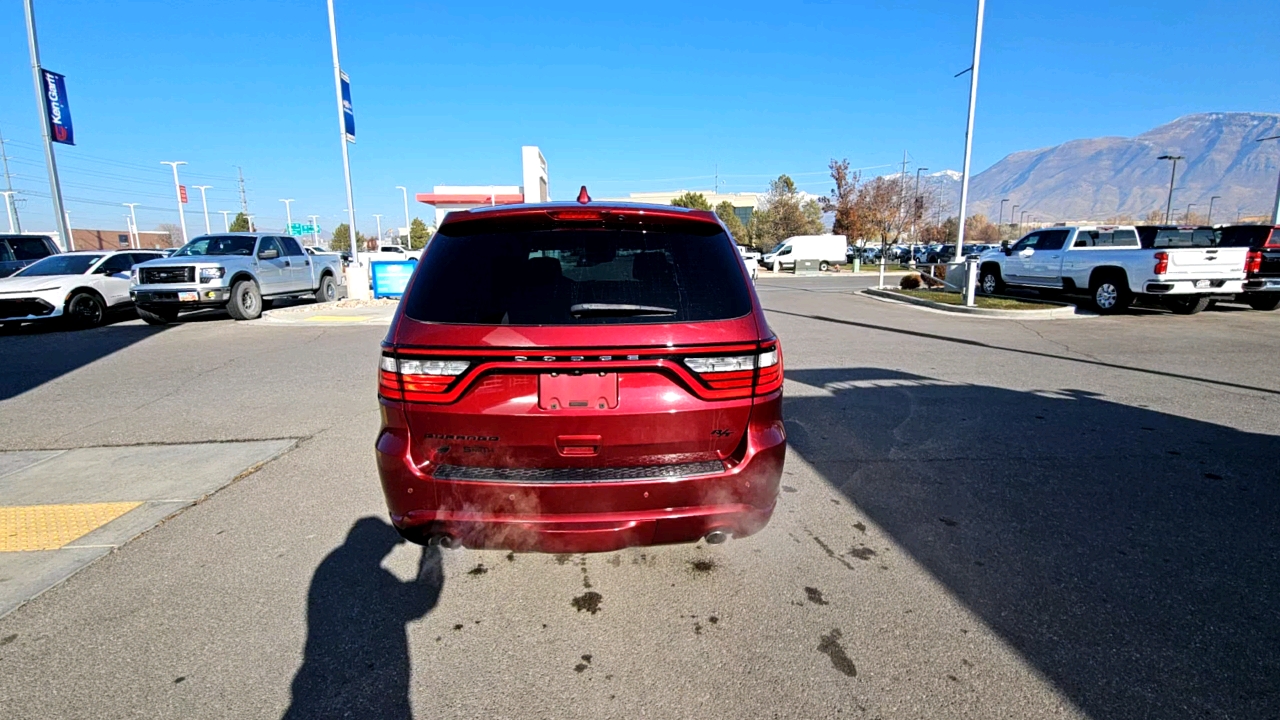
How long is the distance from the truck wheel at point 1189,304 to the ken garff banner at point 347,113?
22267 millimetres

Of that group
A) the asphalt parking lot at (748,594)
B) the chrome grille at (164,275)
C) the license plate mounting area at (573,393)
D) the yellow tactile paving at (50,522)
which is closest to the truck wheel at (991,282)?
the asphalt parking lot at (748,594)

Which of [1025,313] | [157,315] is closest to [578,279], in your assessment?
[1025,313]

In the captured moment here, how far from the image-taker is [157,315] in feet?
42.0

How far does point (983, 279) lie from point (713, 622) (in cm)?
1968

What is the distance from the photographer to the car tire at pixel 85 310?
38.7 feet

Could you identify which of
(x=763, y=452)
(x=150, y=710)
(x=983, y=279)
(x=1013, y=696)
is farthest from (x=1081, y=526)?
(x=983, y=279)

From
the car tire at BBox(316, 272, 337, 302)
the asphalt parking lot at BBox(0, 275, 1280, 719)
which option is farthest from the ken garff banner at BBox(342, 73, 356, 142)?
the asphalt parking lot at BBox(0, 275, 1280, 719)

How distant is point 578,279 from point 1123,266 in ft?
Answer: 50.8

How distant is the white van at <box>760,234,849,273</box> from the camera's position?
3884 centimetres

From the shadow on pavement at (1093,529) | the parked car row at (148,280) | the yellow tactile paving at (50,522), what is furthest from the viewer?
the parked car row at (148,280)

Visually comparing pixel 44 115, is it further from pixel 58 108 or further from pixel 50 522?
pixel 50 522

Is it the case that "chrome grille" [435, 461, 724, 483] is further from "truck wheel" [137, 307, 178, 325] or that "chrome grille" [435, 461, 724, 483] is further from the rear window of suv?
"truck wheel" [137, 307, 178, 325]

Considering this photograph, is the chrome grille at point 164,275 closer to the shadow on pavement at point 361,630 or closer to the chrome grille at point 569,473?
the shadow on pavement at point 361,630

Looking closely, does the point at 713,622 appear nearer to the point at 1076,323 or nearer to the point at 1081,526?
the point at 1081,526
